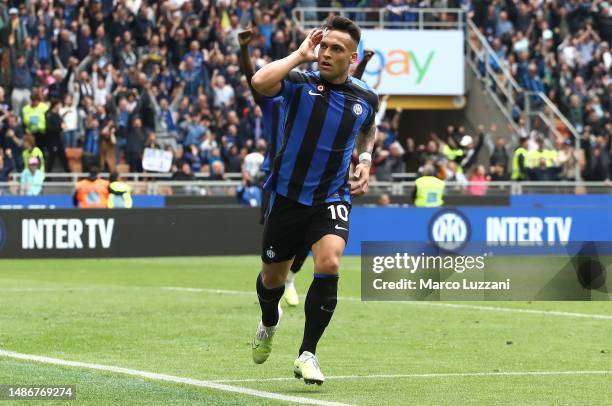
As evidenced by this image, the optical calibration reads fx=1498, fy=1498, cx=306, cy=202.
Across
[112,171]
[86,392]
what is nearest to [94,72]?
[112,171]

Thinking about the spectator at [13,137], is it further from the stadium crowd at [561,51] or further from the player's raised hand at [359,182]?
the player's raised hand at [359,182]

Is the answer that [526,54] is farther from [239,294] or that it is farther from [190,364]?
[190,364]

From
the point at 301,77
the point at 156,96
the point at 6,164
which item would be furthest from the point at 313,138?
the point at 156,96

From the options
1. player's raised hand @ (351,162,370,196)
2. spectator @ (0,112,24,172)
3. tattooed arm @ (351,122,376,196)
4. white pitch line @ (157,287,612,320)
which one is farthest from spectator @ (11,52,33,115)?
player's raised hand @ (351,162,370,196)

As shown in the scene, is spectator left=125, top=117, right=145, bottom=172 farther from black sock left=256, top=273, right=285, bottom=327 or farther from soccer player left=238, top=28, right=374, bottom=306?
black sock left=256, top=273, right=285, bottom=327

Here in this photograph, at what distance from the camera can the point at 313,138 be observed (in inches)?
379

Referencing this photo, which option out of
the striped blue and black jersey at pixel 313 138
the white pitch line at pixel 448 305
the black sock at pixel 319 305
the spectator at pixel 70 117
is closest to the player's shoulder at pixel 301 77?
the striped blue and black jersey at pixel 313 138

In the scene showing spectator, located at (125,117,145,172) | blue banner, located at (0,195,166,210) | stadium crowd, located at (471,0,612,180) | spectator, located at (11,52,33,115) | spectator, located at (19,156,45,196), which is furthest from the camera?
stadium crowd, located at (471,0,612,180)

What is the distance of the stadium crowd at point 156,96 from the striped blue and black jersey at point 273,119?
18.1 m

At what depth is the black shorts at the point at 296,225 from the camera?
9594 mm

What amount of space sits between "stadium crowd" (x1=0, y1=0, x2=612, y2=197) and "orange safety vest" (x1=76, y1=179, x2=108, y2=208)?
1470 mm

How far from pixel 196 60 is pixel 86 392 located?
24.3 metres

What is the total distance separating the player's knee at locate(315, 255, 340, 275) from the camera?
944 cm

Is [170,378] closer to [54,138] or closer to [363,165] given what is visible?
[363,165]
